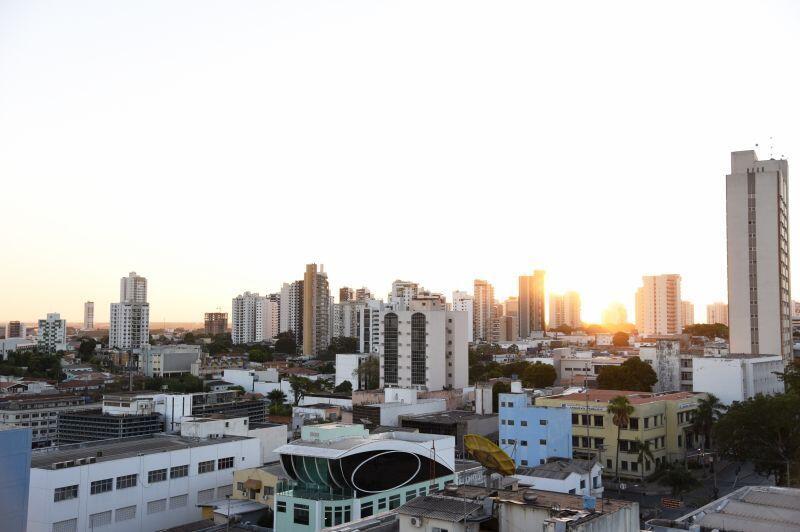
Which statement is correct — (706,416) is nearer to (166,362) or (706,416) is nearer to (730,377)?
(730,377)

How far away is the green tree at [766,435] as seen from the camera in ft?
85.9

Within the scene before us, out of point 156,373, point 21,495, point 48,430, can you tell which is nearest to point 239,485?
point 21,495

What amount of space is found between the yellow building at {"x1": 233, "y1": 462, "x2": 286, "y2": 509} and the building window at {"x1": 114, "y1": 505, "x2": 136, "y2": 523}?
335 cm

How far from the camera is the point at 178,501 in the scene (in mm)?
24734

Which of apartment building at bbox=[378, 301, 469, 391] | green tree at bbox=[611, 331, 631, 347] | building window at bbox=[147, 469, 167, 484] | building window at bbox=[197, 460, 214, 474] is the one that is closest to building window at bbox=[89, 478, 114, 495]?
building window at bbox=[147, 469, 167, 484]

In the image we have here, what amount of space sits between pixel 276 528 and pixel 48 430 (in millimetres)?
35814

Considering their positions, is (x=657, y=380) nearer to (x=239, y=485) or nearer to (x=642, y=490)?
(x=642, y=490)

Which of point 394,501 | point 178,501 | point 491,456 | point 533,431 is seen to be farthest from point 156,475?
point 533,431

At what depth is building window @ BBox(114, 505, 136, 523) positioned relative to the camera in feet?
74.6

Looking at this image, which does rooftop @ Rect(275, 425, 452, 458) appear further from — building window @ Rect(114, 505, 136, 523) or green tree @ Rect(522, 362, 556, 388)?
green tree @ Rect(522, 362, 556, 388)

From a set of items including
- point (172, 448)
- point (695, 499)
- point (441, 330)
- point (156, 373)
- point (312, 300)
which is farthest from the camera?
point (312, 300)

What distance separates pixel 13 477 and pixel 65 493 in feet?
24.5

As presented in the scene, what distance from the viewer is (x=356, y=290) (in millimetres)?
140500

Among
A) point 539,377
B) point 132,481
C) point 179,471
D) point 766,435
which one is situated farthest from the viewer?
point 539,377
